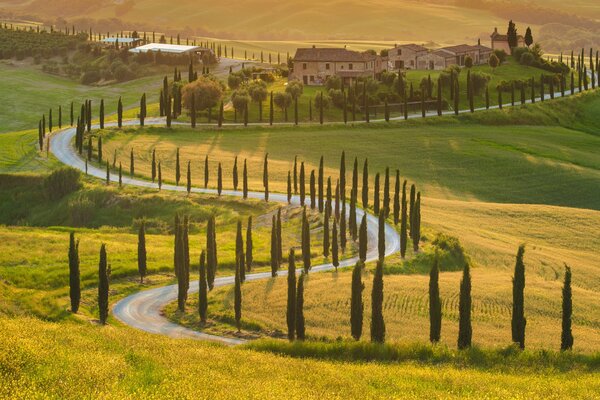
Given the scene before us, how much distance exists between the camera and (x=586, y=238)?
89500mm

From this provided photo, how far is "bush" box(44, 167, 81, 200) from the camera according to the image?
109 meters

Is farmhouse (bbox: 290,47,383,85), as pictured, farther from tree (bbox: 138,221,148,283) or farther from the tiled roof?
tree (bbox: 138,221,148,283)

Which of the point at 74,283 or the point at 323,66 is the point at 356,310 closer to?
the point at 74,283

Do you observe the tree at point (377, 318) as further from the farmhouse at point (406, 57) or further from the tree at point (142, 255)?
the farmhouse at point (406, 57)

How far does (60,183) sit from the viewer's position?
360 ft

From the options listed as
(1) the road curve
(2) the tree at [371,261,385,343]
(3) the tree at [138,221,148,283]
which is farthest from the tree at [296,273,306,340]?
(3) the tree at [138,221,148,283]

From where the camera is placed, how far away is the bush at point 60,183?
10919 centimetres

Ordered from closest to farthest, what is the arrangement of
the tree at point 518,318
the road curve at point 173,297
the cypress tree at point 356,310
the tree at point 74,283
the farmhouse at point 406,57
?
the tree at point 518,318, the cypress tree at point 356,310, the road curve at point 173,297, the tree at point 74,283, the farmhouse at point 406,57

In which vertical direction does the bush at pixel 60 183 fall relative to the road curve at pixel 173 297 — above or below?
above

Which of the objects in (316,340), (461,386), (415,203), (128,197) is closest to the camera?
(461,386)

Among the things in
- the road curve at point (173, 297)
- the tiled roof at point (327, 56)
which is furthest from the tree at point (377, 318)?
the tiled roof at point (327, 56)

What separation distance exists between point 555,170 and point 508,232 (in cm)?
3384

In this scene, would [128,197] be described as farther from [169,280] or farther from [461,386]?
[461,386]

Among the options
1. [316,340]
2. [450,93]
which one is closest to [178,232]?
[316,340]
